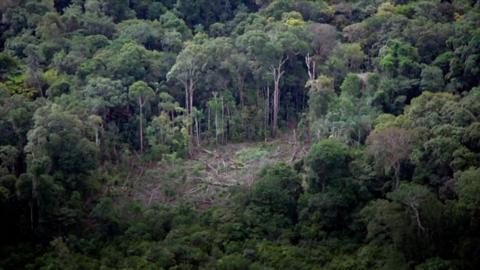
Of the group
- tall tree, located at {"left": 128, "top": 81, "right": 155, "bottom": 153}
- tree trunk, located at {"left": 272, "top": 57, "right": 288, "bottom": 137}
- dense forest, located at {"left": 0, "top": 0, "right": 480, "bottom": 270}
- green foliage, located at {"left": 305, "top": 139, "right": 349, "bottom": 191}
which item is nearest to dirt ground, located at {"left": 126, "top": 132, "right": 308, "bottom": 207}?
dense forest, located at {"left": 0, "top": 0, "right": 480, "bottom": 270}

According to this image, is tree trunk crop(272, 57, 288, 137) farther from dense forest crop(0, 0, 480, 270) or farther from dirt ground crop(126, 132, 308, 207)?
dirt ground crop(126, 132, 308, 207)

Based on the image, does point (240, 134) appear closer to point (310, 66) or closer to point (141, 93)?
point (310, 66)

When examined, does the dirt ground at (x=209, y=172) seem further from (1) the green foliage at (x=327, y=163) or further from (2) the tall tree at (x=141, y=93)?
(1) the green foliage at (x=327, y=163)

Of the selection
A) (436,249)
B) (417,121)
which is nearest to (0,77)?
(417,121)

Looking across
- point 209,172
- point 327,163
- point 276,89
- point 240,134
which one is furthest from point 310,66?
point 327,163

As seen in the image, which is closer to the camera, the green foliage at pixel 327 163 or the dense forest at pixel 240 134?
the dense forest at pixel 240 134

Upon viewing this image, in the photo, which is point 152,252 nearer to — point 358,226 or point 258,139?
point 358,226

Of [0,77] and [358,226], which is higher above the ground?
[0,77]

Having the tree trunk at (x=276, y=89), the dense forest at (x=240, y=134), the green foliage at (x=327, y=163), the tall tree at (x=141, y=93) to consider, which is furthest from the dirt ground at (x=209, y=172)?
the green foliage at (x=327, y=163)
